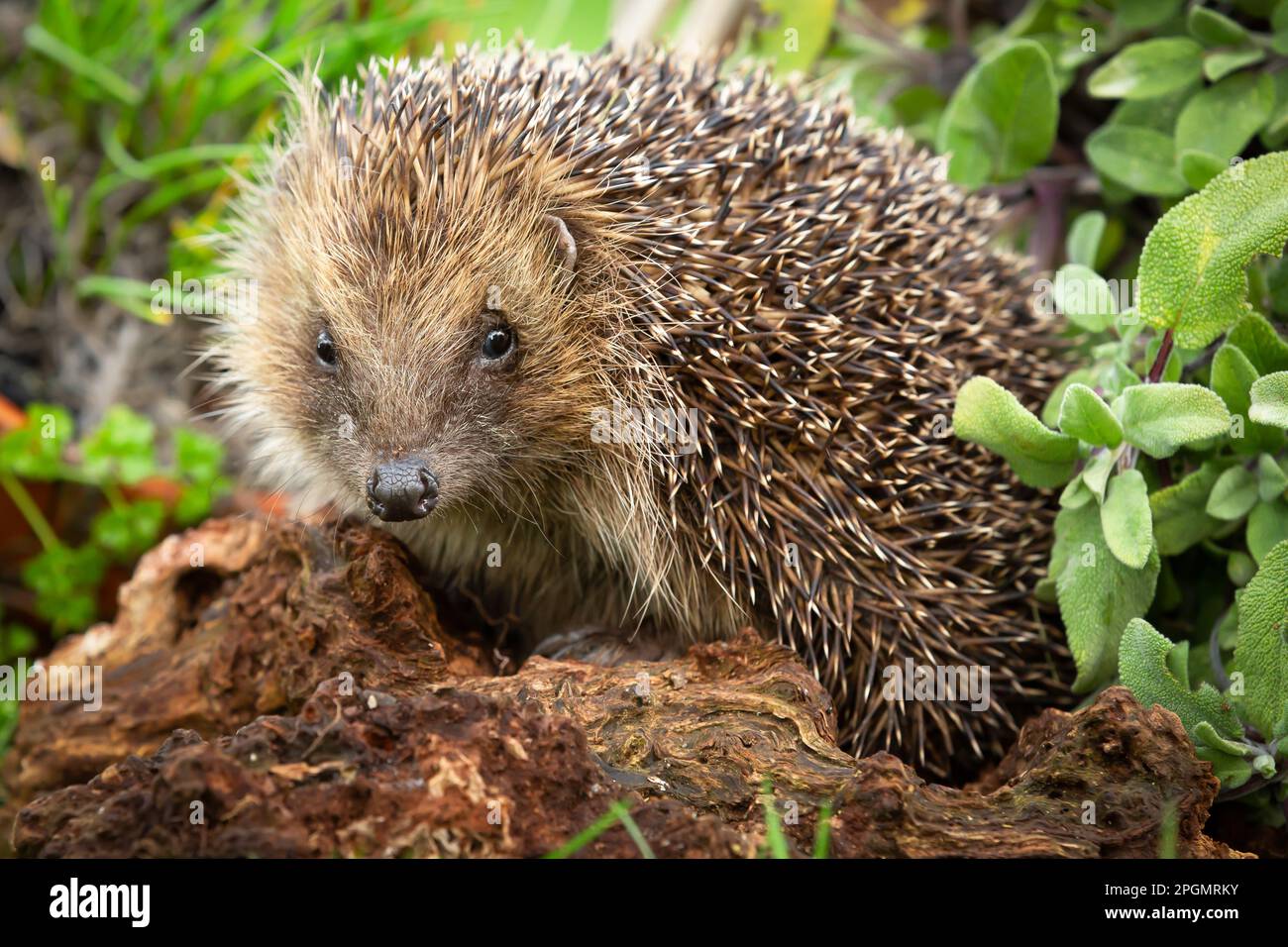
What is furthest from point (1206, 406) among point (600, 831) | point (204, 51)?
point (204, 51)

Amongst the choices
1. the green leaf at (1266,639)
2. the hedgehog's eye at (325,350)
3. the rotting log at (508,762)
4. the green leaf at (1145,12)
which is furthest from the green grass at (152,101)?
the green leaf at (1266,639)

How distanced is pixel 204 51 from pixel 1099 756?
4.34 meters

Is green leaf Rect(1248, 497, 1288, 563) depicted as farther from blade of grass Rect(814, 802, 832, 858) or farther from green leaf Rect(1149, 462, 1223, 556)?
blade of grass Rect(814, 802, 832, 858)

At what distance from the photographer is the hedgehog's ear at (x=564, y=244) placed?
10.2 feet

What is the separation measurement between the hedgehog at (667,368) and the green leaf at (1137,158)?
775 millimetres

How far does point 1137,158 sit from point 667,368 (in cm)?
174

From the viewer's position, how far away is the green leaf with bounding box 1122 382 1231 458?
2.76 metres

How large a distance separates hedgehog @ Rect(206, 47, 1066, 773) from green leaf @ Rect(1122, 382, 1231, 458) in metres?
0.49

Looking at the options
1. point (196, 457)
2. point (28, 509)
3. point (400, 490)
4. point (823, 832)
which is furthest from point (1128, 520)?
point (28, 509)

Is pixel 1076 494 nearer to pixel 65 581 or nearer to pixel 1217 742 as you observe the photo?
pixel 1217 742

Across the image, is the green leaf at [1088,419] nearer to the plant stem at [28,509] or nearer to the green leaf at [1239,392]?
the green leaf at [1239,392]

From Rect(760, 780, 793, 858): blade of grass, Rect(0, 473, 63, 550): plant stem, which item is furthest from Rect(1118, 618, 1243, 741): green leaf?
Rect(0, 473, 63, 550): plant stem

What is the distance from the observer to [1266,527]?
116 inches

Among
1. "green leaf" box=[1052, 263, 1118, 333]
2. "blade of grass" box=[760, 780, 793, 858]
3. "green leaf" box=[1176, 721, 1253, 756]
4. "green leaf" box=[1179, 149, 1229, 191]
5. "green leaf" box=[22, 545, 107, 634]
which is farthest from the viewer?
"green leaf" box=[22, 545, 107, 634]
